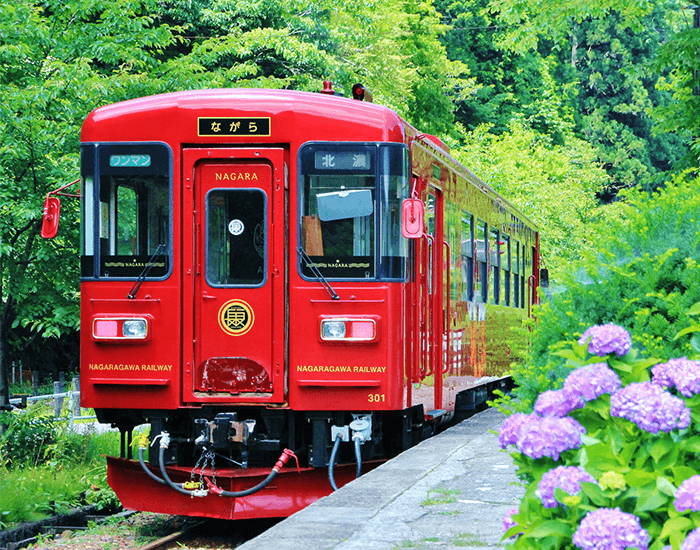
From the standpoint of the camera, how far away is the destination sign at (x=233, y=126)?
25.7 ft

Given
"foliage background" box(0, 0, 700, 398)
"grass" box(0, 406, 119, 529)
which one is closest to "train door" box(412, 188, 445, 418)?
"foliage background" box(0, 0, 700, 398)

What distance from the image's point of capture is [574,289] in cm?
454

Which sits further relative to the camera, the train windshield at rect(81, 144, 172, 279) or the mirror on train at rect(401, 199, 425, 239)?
the train windshield at rect(81, 144, 172, 279)

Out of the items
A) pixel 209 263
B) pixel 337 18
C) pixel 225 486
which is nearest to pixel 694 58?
pixel 209 263

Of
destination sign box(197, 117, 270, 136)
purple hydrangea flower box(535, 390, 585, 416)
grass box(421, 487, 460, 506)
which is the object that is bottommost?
grass box(421, 487, 460, 506)

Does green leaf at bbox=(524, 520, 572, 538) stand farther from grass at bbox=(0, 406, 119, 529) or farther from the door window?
grass at bbox=(0, 406, 119, 529)

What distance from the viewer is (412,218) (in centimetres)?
774

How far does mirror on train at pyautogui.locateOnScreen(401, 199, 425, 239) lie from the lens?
7.71 metres

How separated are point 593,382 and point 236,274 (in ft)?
15.9

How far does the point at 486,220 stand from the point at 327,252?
5409mm

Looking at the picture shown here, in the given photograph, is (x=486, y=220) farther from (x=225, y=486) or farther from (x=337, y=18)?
(x=337, y=18)

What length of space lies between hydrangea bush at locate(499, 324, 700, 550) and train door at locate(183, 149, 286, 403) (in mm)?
4410

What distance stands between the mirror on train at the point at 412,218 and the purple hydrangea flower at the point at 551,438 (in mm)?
4542

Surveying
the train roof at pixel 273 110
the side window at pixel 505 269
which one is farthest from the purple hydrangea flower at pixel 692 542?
the side window at pixel 505 269
